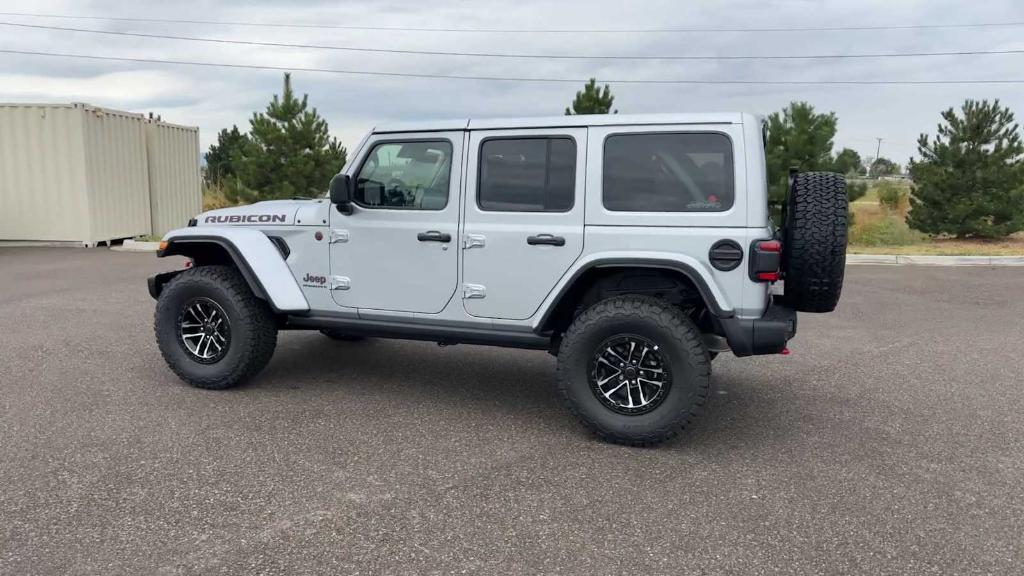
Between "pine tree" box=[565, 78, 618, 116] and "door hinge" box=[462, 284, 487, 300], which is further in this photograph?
"pine tree" box=[565, 78, 618, 116]

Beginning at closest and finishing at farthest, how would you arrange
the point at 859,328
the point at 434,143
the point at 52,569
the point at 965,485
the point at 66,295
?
the point at 52,569 → the point at 965,485 → the point at 434,143 → the point at 859,328 → the point at 66,295

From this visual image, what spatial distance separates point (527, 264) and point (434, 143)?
3.41 ft

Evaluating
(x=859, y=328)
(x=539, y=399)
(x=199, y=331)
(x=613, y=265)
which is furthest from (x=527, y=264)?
(x=859, y=328)

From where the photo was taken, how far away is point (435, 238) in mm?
4672

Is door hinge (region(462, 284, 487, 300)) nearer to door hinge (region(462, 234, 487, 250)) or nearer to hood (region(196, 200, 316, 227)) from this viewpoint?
door hinge (region(462, 234, 487, 250))

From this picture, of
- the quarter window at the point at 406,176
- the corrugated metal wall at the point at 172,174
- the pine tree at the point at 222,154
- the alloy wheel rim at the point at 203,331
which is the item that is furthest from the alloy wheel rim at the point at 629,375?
the pine tree at the point at 222,154

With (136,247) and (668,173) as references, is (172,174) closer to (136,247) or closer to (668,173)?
(136,247)

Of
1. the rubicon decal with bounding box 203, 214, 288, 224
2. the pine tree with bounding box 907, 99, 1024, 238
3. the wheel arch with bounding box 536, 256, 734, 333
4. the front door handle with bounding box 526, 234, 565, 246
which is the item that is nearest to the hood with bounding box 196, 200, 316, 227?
the rubicon decal with bounding box 203, 214, 288, 224

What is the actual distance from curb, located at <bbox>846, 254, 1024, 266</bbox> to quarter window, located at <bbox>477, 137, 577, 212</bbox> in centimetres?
1030

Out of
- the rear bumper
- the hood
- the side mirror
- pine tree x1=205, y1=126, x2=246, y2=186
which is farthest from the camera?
pine tree x1=205, y1=126, x2=246, y2=186

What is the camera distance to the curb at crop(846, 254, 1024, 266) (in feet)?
41.7

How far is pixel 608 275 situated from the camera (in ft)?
14.7

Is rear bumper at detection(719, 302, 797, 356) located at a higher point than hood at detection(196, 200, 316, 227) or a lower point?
lower

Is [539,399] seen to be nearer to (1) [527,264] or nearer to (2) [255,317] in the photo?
(1) [527,264]
